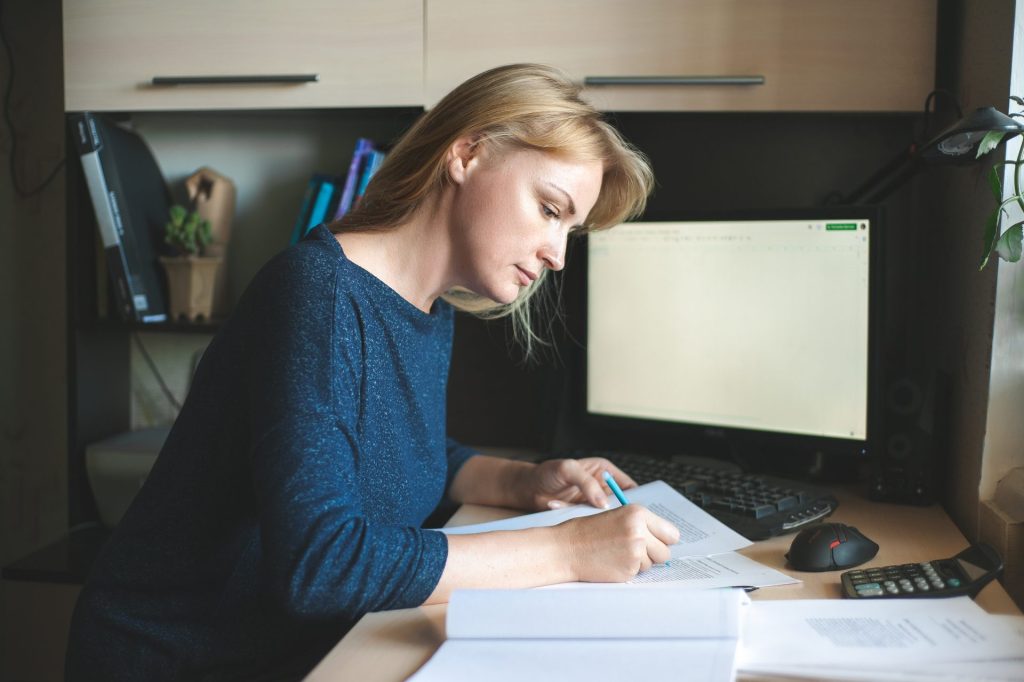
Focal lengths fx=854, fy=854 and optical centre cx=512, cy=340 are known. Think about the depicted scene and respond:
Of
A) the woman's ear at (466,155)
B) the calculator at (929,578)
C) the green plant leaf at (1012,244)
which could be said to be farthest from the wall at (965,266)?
the woman's ear at (466,155)

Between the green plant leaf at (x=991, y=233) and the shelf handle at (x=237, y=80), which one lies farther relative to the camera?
the shelf handle at (x=237, y=80)

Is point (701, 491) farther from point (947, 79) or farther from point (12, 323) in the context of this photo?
Result: point (12, 323)

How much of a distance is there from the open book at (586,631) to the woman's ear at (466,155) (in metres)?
0.51

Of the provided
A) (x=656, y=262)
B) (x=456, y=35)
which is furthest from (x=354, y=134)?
(x=656, y=262)

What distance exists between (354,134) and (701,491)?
3.48 feet

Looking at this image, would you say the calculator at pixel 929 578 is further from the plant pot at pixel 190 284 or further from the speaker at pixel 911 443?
the plant pot at pixel 190 284

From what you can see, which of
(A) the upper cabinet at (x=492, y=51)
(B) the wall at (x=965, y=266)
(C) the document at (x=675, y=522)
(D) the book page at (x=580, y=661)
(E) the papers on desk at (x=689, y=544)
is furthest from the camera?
(A) the upper cabinet at (x=492, y=51)

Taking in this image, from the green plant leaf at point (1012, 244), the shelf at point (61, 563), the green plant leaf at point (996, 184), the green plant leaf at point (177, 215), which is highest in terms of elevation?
the green plant leaf at point (996, 184)

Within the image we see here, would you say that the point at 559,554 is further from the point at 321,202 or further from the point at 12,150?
the point at 12,150

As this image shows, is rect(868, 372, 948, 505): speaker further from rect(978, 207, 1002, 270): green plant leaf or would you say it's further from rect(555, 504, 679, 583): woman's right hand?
rect(555, 504, 679, 583): woman's right hand

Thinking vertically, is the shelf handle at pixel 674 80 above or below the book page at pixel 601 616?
above

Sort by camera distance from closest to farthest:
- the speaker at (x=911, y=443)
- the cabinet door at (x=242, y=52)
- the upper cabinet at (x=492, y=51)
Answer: the speaker at (x=911, y=443) → the upper cabinet at (x=492, y=51) → the cabinet door at (x=242, y=52)

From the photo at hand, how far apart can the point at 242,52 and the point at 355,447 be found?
95cm

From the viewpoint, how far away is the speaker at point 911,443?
127 centimetres
